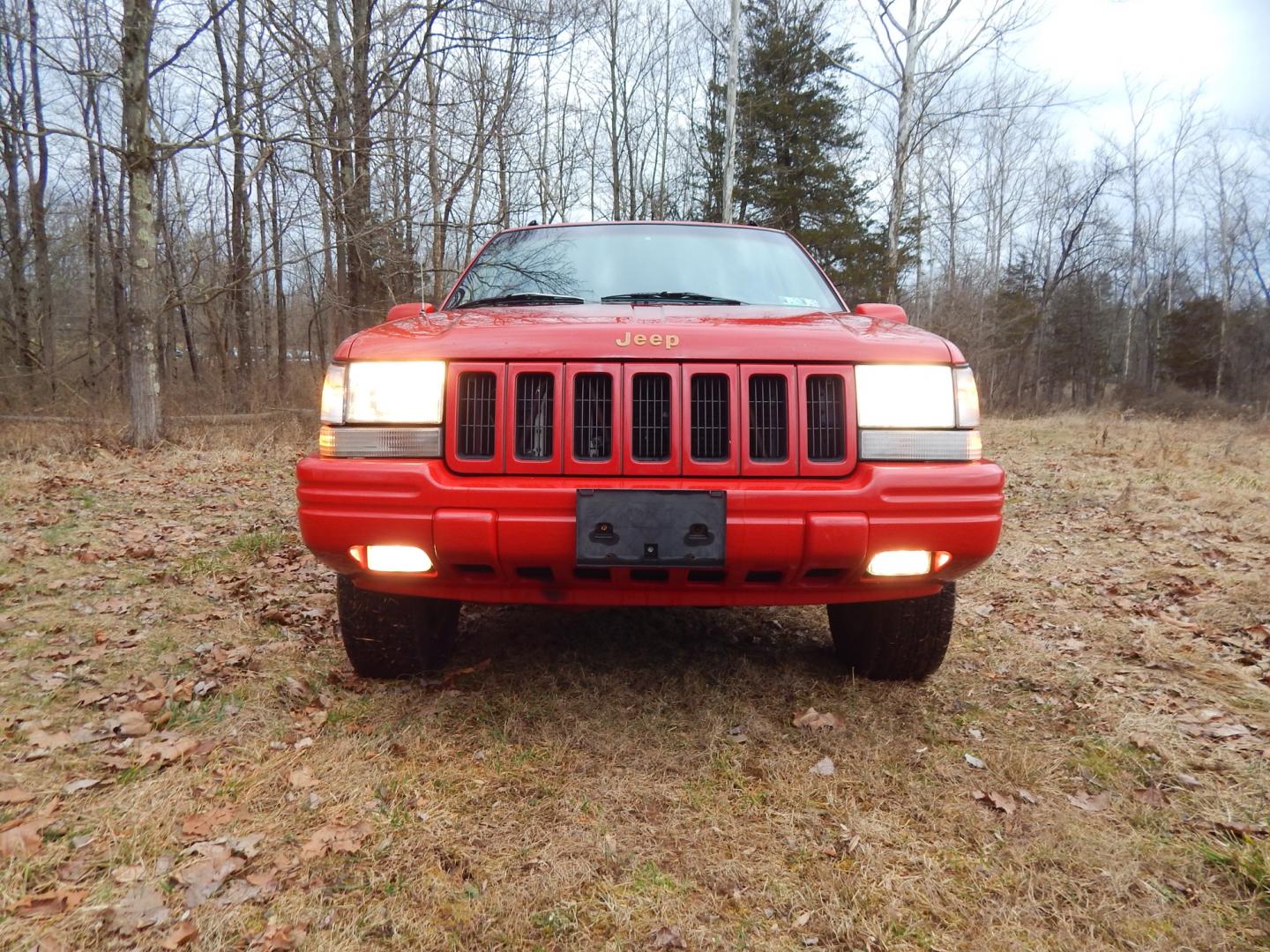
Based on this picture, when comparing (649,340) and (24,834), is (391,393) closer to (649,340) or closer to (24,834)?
(649,340)

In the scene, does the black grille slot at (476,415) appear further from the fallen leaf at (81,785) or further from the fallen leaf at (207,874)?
the fallen leaf at (81,785)

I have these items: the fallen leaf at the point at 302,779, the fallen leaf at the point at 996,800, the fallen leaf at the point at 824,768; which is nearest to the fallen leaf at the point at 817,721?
the fallen leaf at the point at 824,768

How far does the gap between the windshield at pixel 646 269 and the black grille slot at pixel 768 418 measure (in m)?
0.72

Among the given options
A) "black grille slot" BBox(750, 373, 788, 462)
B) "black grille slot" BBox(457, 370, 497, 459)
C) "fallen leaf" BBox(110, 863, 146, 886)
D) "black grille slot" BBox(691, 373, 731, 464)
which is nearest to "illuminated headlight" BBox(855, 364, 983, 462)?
"black grille slot" BBox(750, 373, 788, 462)

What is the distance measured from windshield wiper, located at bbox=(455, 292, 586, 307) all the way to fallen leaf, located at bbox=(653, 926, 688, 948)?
6.34ft

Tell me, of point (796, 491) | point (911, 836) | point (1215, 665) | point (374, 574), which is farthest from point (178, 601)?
point (1215, 665)

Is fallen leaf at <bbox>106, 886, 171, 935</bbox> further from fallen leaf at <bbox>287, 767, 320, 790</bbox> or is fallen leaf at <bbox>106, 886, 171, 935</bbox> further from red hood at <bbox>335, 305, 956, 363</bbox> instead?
red hood at <bbox>335, 305, 956, 363</bbox>

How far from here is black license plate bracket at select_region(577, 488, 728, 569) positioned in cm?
184

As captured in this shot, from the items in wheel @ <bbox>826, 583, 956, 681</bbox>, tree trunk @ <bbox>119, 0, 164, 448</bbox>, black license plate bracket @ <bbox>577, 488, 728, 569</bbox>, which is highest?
tree trunk @ <bbox>119, 0, 164, 448</bbox>

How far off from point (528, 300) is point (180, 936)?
207cm

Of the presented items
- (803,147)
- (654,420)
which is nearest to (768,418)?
(654,420)

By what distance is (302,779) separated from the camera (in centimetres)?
196

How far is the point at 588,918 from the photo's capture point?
1.50 m

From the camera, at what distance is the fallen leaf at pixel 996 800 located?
188 centimetres
